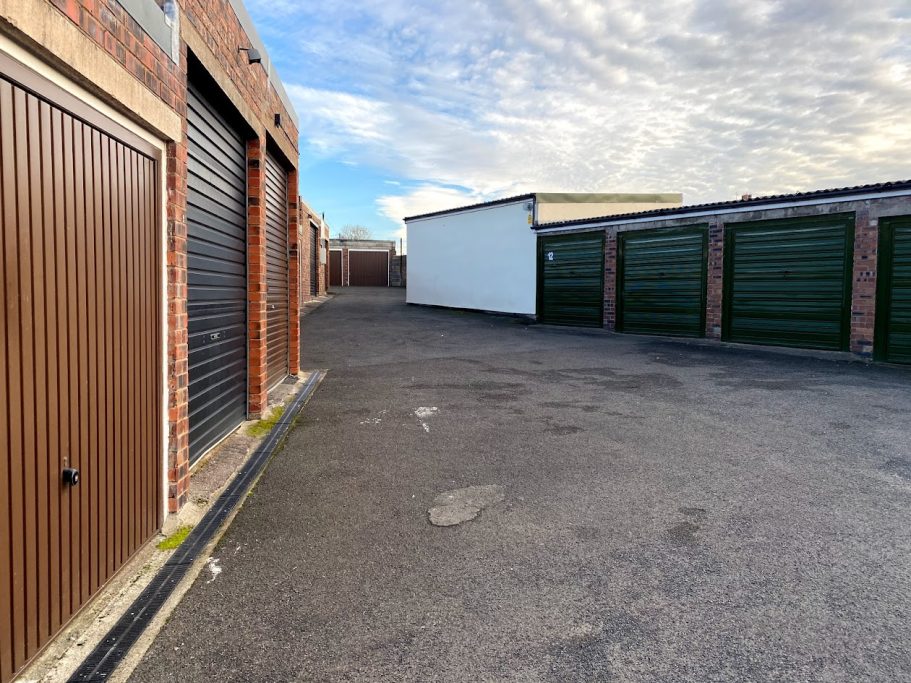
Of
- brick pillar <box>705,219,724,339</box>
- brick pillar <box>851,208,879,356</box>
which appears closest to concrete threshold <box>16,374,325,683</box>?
brick pillar <box>851,208,879,356</box>

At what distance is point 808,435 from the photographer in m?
5.75

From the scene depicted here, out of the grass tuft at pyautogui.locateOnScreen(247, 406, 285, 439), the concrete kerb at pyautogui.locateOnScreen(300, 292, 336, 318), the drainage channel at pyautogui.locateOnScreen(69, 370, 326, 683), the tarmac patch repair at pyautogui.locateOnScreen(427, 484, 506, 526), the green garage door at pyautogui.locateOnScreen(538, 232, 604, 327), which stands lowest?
the drainage channel at pyautogui.locateOnScreen(69, 370, 326, 683)

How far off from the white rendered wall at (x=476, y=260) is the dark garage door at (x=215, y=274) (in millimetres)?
13927

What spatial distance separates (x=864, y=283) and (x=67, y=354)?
42.8 feet

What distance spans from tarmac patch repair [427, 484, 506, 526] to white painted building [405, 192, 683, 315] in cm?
1505

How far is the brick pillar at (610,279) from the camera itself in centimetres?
1609

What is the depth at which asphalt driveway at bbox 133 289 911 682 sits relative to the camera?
234 cm

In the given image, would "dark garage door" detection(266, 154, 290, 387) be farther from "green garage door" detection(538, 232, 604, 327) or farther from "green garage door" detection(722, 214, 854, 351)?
"green garage door" detection(538, 232, 604, 327)

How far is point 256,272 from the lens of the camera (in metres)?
6.07

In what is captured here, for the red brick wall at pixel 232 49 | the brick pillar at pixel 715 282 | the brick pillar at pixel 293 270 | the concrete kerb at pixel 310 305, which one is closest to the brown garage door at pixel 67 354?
the red brick wall at pixel 232 49

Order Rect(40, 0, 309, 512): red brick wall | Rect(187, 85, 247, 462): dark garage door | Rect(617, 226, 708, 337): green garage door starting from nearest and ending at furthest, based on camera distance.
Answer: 1. Rect(40, 0, 309, 512): red brick wall
2. Rect(187, 85, 247, 462): dark garage door
3. Rect(617, 226, 708, 337): green garage door

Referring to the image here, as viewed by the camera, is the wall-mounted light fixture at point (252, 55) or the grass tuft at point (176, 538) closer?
the grass tuft at point (176, 538)

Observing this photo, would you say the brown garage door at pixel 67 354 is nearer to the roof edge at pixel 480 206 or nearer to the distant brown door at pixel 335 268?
the roof edge at pixel 480 206

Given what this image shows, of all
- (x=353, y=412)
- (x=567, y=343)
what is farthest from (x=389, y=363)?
(x=567, y=343)
